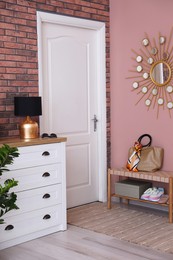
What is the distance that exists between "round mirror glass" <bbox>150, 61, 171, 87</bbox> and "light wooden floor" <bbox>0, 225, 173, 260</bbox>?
1.80 m

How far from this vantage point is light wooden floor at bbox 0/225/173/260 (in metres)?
3.36

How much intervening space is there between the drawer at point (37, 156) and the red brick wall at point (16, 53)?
0.50 m

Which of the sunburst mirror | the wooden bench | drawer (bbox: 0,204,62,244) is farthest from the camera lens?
the sunburst mirror

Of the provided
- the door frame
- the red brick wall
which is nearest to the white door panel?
the door frame

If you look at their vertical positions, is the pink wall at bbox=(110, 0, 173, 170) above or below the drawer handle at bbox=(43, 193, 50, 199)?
above

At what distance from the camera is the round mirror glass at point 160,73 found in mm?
4520

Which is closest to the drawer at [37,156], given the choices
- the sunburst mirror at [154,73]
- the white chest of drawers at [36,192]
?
the white chest of drawers at [36,192]

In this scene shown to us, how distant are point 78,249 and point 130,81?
2178mm

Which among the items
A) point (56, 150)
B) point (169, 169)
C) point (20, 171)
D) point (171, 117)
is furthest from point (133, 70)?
point (20, 171)

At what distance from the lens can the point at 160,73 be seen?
4.59 m

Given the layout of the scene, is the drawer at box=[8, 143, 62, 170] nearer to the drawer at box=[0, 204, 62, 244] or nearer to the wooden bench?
the drawer at box=[0, 204, 62, 244]

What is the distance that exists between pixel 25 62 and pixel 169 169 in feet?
6.32

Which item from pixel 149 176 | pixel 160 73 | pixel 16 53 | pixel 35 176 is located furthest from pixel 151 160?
pixel 16 53

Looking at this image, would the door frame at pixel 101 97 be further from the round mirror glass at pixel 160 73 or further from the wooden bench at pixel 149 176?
the round mirror glass at pixel 160 73
